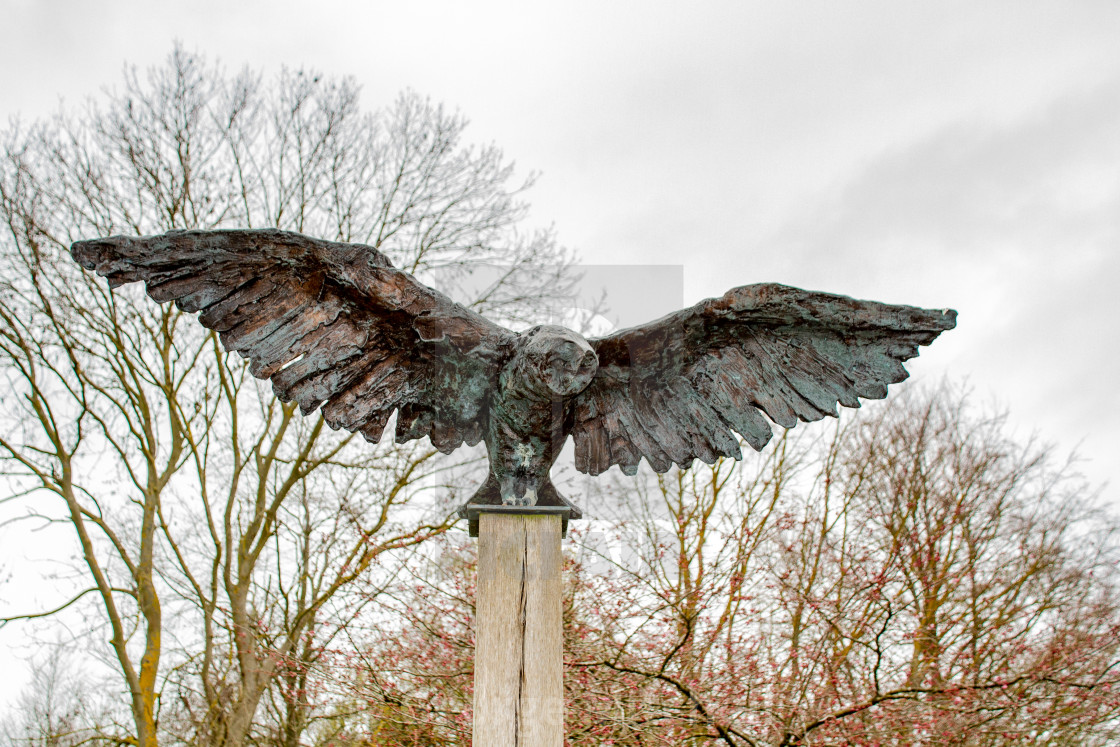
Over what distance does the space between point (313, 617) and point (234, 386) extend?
7.38 feet

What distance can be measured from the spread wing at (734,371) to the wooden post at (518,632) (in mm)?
397

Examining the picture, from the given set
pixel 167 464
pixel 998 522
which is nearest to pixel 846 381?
pixel 167 464

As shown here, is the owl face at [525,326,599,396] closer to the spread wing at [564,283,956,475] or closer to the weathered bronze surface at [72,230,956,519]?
the weathered bronze surface at [72,230,956,519]

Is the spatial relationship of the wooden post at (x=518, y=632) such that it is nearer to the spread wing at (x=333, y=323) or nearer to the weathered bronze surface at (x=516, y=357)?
the weathered bronze surface at (x=516, y=357)

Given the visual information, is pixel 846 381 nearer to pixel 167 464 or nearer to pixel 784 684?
pixel 784 684

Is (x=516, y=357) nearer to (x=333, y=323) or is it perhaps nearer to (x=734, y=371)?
(x=333, y=323)

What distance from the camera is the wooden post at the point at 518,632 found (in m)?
2.59

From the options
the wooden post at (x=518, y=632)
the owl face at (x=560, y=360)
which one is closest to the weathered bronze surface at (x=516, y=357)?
the owl face at (x=560, y=360)

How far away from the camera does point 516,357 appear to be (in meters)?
2.77

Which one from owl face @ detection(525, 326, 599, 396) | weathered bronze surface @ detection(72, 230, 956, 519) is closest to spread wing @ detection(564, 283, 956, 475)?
weathered bronze surface @ detection(72, 230, 956, 519)

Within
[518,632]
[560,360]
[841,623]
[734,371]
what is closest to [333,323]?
[560,360]

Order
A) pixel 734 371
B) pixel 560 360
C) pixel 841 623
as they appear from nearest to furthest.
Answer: pixel 560 360
pixel 734 371
pixel 841 623

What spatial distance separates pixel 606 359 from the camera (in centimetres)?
294

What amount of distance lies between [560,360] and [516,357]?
0.18m
